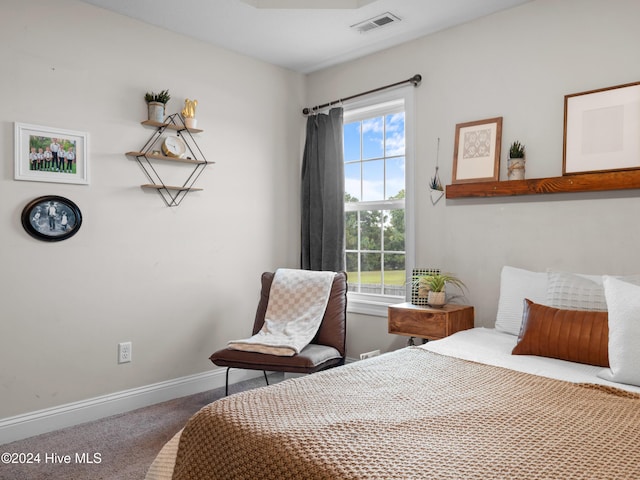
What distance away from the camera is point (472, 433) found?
133 centimetres

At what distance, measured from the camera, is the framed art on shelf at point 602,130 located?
2473 millimetres

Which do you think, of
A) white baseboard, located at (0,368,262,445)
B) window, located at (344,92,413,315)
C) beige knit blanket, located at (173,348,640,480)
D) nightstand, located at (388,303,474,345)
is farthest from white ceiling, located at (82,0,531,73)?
white baseboard, located at (0,368,262,445)

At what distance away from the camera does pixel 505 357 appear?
219 cm

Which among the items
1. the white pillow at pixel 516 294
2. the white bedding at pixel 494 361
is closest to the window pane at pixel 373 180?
the white pillow at pixel 516 294

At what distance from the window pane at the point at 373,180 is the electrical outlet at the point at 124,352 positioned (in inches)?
81.5

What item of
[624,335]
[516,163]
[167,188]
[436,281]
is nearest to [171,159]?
[167,188]

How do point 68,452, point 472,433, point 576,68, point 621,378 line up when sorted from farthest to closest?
point 576,68, point 68,452, point 621,378, point 472,433

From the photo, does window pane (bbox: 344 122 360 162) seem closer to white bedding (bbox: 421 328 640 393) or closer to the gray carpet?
white bedding (bbox: 421 328 640 393)

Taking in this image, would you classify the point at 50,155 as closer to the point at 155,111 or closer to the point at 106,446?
the point at 155,111

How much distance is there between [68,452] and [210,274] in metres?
1.48

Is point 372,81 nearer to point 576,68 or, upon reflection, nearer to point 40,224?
point 576,68

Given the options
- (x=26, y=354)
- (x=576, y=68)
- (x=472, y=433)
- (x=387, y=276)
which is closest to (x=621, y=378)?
(x=472, y=433)

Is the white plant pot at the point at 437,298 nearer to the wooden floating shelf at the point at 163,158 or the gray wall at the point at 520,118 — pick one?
the gray wall at the point at 520,118

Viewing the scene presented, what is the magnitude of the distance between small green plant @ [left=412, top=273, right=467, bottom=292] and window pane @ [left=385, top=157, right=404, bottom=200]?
2.60 feet
